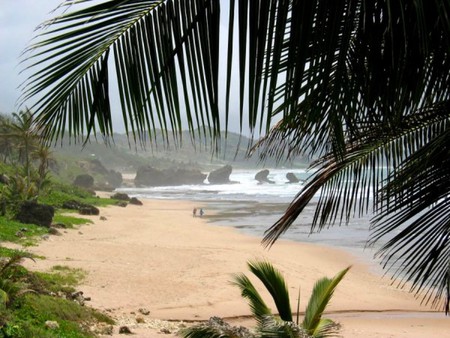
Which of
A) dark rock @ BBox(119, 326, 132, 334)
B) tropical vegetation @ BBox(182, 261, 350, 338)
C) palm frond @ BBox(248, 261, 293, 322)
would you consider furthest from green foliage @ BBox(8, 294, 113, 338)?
palm frond @ BBox(248, 261, 293, 322)

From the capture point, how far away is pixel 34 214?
1952cm

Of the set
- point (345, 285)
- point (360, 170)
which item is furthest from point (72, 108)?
point (345, 285)

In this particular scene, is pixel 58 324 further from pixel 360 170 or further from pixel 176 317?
pixel 360 170

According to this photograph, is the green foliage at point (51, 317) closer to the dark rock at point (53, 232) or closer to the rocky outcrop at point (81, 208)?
the dark rock at point (53, 232)

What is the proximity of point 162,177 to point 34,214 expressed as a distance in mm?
60033

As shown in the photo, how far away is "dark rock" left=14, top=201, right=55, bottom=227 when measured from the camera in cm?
1941

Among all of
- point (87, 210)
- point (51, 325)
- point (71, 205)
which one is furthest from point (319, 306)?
point (71, 205)

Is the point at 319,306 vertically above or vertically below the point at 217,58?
below

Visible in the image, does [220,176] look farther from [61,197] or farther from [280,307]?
[280,307]

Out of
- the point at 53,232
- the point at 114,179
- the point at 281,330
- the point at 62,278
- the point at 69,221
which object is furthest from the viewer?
the point at 114,179

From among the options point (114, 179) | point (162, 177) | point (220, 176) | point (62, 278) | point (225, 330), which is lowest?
point (62, 278)

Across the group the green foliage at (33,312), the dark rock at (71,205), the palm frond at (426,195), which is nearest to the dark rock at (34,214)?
the dark rock at (71,205)

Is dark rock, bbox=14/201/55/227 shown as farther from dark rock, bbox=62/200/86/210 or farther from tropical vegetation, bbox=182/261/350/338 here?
tropical vegetation, bbox=182/261/350/338

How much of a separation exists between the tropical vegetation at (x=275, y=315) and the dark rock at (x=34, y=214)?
53.0 feet
